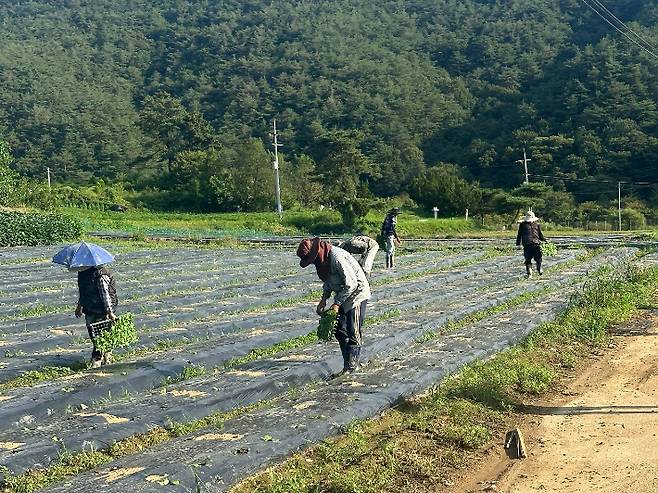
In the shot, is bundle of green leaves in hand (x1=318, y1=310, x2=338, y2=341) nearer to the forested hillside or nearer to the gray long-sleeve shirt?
the gray long-sleeve shirt

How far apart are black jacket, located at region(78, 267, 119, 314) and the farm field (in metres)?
0.69

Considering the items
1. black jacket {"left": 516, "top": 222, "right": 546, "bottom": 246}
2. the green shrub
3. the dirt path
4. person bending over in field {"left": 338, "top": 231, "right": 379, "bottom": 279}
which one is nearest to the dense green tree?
the green shrub

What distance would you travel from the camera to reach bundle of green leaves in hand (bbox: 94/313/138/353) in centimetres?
778

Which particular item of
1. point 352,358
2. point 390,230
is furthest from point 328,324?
point 390,230

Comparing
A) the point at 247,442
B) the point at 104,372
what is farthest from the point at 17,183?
the point at 247,442

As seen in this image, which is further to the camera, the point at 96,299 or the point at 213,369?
the point at 96,299

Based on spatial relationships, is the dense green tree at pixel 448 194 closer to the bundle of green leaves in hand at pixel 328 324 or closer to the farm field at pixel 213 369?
the farm field at pixel 213 369

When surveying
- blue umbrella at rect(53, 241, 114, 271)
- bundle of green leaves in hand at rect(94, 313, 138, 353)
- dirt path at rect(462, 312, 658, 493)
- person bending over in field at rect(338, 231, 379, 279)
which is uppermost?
blue umbrella at rect(53, 241, 114, 271)

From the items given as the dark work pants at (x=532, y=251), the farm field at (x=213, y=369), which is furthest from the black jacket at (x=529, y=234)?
the farm field at (x=213, y=369)

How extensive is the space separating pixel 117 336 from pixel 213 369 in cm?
118

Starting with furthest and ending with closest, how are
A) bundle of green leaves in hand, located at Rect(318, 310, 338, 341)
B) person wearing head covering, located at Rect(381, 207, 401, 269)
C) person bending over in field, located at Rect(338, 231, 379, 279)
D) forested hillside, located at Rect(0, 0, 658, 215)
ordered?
forested hillside, located at Rect(0, 0, 658, 215)
person wearing head covering, located at Rect(381, 207, 401, 269)
person bending over in field, located at Rect(338, 231, 379, 279)
bundle of green leaves in hand, located at Rect(318, 310, 338, 341)

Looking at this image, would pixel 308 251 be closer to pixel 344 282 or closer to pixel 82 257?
pixel 344 282

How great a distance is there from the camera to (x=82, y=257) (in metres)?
7.93

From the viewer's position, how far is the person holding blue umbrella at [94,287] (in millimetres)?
7914
